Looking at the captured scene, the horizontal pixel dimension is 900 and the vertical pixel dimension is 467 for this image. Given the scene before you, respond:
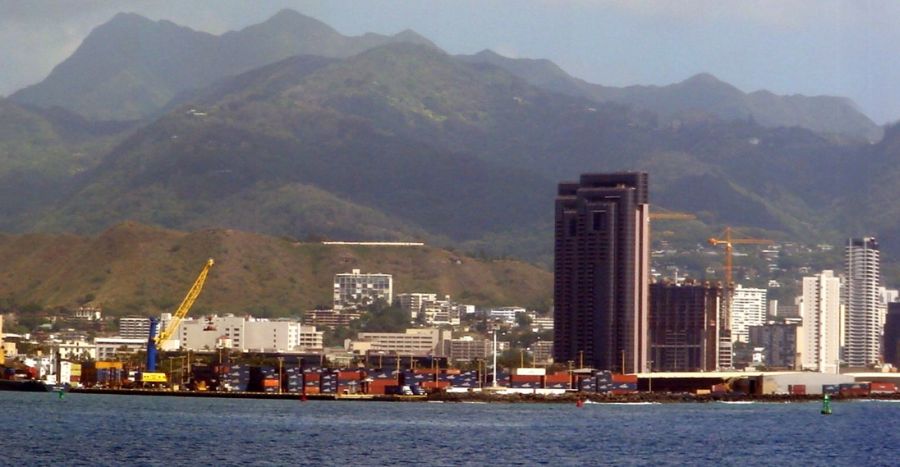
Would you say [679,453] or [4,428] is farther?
[4,428]

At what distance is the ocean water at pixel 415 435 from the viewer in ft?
311

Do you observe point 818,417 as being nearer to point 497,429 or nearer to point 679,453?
point 497,429

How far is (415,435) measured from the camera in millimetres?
116000

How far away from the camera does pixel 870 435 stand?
428 feet

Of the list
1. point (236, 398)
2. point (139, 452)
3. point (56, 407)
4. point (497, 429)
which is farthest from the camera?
point (236, 398)

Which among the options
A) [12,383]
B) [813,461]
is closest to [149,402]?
[12,383]

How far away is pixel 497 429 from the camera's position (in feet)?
408

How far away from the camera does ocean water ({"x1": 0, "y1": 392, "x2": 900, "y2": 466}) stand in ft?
311

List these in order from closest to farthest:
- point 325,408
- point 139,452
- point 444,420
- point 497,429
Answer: point 139,452 → point 497,429 → point 444,420 → point 325,408

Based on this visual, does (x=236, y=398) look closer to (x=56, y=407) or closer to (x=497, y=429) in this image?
(x=56, y=407)

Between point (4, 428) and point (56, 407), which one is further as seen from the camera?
point (56, 407)

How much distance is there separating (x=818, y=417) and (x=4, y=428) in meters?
78.4

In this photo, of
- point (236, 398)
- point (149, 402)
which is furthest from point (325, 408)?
point (236, 398)

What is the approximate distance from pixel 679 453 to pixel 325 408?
64327 mm
